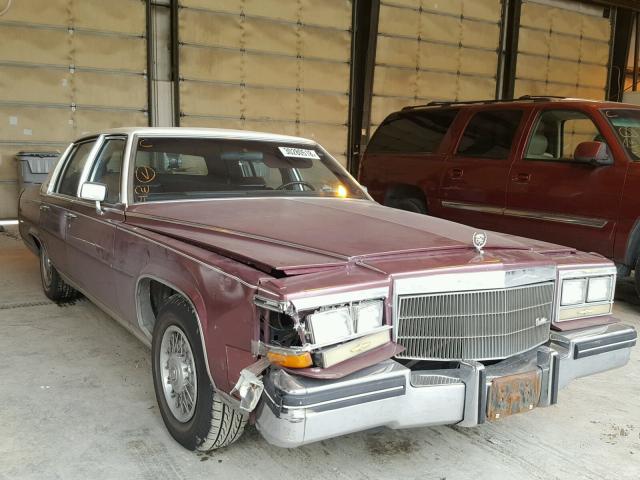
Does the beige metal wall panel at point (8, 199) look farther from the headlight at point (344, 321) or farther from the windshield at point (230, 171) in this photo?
the headlight at point (344, 321)

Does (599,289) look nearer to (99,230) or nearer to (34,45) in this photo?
(99,230)

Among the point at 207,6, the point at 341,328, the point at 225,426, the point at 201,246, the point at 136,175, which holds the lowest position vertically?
the point at 225,426

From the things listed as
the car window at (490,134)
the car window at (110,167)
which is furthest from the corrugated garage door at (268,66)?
the car window at (110,167)

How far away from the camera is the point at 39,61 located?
979 cm

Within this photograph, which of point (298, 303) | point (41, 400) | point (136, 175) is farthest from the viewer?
point (136, 175)

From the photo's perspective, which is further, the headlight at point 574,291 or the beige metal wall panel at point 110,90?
the beige metal wall panel at point 110,90

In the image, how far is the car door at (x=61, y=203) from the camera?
14.0 ft

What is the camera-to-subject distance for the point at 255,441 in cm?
280

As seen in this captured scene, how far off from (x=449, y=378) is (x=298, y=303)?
2.42ft

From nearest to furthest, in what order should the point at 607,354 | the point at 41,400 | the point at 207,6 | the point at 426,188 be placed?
the point at 607,354
the point at 41,400
the point at 426,188
the point at 207,6

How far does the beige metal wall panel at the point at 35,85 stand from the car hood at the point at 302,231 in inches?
311

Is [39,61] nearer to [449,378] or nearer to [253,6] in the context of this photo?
[253,6]

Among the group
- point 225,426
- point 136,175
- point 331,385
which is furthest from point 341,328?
point 136,175

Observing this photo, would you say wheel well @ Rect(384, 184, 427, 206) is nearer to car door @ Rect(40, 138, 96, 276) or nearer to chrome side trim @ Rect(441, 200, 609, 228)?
chrome side trim @ Rect(441, 200, 609, 228)
